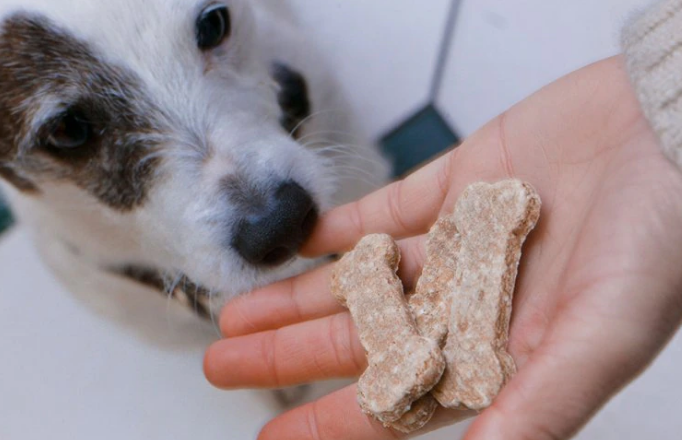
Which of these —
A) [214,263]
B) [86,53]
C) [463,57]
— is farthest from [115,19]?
[463,57]

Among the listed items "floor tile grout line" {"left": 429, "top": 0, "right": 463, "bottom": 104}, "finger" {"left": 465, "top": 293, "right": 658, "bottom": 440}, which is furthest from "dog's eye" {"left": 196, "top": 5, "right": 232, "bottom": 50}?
"floor tile grout line" {"left": 429, "top": 0, "right": 463, "bottom": 104}

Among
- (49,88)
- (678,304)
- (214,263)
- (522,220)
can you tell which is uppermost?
(49,88)

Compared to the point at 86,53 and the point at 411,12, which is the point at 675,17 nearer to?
the point at 86,53

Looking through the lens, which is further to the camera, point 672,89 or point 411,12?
point 411,12

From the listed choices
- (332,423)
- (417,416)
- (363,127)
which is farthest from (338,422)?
(363,127)

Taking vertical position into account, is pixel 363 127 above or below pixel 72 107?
below

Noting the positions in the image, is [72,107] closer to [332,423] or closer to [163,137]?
[163,137]

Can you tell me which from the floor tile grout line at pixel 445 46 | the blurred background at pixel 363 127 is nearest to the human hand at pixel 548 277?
the blurred background at pixel 363 127
